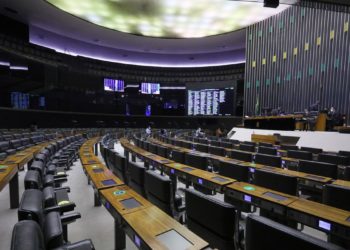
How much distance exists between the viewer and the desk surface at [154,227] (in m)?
1.17

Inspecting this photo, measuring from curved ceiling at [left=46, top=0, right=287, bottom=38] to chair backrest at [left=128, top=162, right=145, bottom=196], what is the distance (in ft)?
34.4

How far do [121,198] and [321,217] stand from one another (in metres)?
1.61

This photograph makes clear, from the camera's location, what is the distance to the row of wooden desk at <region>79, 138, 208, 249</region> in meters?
1.18

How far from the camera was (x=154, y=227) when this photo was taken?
1.35 metres

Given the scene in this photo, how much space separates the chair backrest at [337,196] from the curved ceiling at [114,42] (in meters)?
13.8

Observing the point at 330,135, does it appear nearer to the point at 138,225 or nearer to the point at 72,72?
the point at 138,225

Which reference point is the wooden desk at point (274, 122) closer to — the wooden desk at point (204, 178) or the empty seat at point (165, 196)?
the wooden desk at point (204, 178)

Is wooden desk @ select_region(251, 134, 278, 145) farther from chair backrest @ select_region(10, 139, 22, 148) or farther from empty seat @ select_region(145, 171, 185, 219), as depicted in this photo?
chair backrest @ select_region(10, 139, 22, 148)

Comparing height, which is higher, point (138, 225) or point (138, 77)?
point (138, 77)

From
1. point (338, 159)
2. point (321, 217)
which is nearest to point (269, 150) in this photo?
point (338, 159)

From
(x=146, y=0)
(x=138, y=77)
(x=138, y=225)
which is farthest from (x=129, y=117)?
(x=138, y=225)

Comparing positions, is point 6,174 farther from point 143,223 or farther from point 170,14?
point 170,14

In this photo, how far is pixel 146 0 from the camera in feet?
34.3

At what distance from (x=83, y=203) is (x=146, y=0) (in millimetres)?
10561
